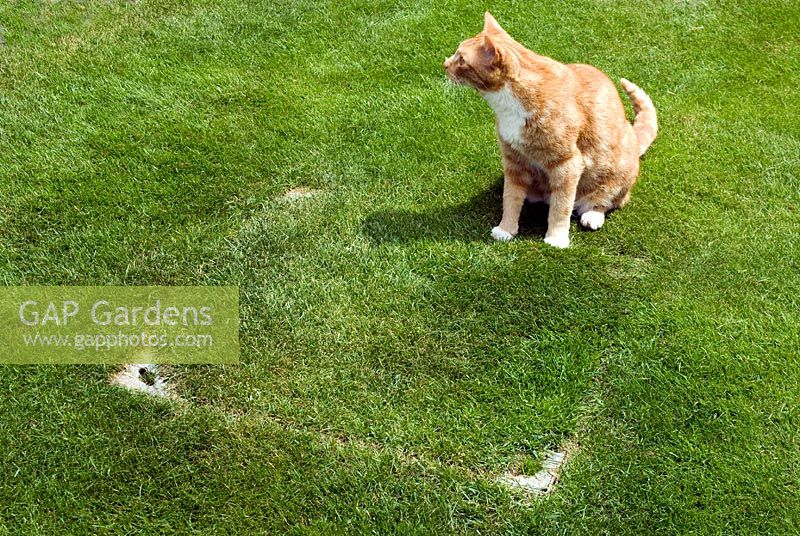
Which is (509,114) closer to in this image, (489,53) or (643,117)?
(489,53)

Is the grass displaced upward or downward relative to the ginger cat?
downward

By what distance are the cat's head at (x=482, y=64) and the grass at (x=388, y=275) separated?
95cm

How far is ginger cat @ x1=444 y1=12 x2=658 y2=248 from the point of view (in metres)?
3.71

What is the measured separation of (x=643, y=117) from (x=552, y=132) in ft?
4.37

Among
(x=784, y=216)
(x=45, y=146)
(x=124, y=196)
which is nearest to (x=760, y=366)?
(x=784, y=216)

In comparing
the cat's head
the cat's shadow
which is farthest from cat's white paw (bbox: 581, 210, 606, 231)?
the cat's head

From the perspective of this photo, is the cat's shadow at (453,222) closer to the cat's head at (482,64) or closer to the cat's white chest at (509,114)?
the cat's white chest at (509,114)

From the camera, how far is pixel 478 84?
12.3 feet

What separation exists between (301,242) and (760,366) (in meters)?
2.67

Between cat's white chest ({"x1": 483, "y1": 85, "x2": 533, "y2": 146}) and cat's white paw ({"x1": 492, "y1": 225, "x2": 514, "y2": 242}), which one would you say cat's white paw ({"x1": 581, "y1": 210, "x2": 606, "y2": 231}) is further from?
cat's white chest ({"x1": 483, "y1": 85, "x2": 533, "y2": 146})

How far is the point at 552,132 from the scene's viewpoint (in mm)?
3764

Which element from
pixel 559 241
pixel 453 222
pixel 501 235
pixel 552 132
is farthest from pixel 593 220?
pixel 453 222

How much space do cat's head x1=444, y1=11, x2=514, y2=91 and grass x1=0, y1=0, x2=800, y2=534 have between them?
95 centimetres

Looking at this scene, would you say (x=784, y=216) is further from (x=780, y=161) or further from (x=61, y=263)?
(x=61, y=263)
